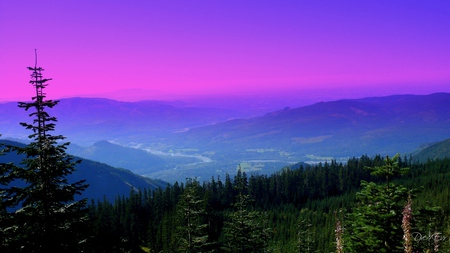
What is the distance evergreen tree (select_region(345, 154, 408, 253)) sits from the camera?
529 inches

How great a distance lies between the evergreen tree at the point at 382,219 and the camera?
13445 millimetres

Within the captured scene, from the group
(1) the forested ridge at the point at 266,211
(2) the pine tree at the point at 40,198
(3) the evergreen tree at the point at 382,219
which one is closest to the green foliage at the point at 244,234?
(1) the forested ridge at the point at 266,211

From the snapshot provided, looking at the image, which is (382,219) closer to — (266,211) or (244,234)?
(244,234)

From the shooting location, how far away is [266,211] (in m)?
124

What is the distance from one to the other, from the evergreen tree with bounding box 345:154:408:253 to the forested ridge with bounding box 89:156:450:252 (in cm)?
23

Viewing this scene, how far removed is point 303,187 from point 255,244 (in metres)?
142

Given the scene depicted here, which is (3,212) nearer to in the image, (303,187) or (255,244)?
(255,244)

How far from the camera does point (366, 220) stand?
1411 centimetres

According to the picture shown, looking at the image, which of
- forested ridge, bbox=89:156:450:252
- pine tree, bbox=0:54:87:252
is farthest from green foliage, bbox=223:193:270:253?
pine tree, bbox=0:54:87:252

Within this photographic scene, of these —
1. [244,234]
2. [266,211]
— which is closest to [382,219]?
[244,234]

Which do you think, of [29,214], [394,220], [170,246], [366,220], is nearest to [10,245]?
[29,214]

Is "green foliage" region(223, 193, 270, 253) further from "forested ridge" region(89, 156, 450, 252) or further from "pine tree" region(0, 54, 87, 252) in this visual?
"pine tree" region(0, 54, 87, 252)

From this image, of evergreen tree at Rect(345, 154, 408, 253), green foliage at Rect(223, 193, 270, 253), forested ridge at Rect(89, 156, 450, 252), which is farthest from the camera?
forested ridge at Rect(89, 156, 450, 252)

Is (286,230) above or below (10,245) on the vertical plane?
below
